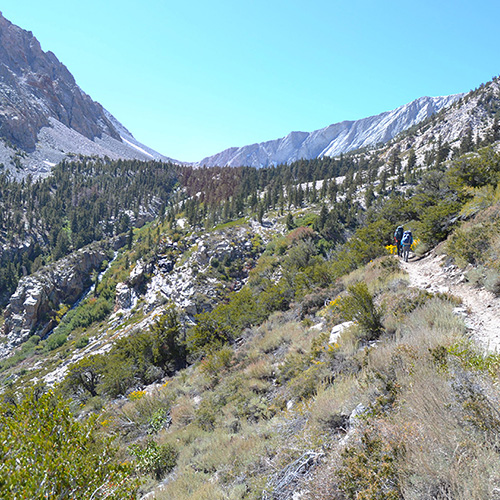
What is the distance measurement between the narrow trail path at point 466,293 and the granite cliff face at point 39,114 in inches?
4666

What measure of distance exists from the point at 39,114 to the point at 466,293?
6539 inches

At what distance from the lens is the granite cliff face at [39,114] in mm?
102469

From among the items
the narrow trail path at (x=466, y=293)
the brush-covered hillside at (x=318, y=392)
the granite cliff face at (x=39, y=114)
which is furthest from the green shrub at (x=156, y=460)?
the granite cliff face at (x=39, y=114)

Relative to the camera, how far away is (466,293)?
6.18m

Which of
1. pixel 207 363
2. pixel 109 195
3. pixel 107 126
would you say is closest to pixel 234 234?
pixel 207 363

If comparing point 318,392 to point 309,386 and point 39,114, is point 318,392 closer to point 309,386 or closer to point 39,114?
point 309,386

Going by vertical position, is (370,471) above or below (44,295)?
above

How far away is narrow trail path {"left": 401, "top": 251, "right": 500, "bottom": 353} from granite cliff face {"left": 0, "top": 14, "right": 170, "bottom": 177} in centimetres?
11852

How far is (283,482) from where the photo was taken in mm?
3123

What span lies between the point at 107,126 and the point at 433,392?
758 ft

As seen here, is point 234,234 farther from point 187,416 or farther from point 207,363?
point 187,416

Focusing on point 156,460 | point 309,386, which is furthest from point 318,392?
point 156,460

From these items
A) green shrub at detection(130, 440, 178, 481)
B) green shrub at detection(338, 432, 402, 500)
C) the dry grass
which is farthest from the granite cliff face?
green shrub at detection(338, 432, 402, 500)

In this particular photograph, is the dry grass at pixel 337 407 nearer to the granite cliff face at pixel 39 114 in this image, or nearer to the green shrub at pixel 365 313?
the green shrub at pixel 365 313
